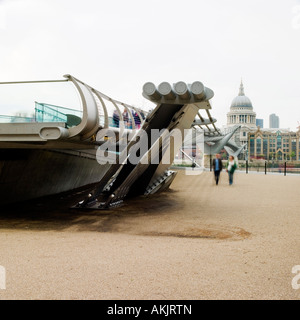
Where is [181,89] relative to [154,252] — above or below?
above

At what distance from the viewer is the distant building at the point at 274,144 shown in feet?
461

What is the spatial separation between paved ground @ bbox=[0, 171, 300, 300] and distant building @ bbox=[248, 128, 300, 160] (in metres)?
133

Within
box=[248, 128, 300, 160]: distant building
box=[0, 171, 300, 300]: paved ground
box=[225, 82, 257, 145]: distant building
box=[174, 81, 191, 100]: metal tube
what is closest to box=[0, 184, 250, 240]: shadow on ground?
box=[0, 171, 300, 300]: paved ground

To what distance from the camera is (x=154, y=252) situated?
22.6 ft

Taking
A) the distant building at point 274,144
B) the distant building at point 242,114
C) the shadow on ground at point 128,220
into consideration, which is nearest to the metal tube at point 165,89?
the shadow on ground at point 128,220

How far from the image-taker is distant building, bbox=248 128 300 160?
140500 millimetres

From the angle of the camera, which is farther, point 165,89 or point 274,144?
point 274,144

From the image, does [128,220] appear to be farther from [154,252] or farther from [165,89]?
[154,252]

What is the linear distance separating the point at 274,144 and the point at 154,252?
14464 centimetres

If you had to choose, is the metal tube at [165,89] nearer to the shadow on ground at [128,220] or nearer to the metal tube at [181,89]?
the metal tube at [181,89]

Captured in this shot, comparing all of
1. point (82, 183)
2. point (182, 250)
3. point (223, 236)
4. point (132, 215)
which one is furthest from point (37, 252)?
point (82, 183)

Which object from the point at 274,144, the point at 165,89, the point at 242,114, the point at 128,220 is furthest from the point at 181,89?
the point at 242,114

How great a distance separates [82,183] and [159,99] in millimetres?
14758
